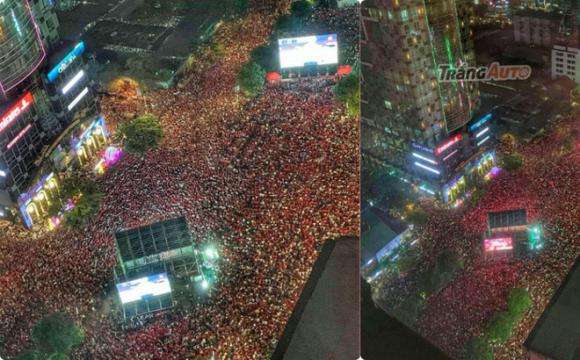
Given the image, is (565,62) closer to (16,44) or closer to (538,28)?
(538,28)

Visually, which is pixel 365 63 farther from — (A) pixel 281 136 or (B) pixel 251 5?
(B) pixel 251 5

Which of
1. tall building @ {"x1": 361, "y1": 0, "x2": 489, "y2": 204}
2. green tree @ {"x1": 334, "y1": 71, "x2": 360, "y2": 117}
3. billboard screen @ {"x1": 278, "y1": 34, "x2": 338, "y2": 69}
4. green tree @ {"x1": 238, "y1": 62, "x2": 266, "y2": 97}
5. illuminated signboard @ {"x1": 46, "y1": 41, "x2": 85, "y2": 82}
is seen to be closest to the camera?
tall building @ {"x1": 361, "y1": 0, "x2": 489, "y2": 204}

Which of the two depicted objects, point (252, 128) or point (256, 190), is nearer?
point (256, 190)

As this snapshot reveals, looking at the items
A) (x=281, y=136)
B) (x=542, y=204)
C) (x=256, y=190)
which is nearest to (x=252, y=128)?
(x=281, y=136)

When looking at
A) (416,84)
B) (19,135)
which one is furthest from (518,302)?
(19,135)

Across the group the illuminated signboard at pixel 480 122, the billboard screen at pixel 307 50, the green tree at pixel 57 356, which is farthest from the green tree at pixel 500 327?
the billboard screen at pixel 307 50

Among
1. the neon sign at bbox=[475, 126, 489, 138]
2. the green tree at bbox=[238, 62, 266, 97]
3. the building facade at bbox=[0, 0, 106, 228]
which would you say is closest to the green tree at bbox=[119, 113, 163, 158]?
the building facade at bbox=[0, 0, 106, 228]

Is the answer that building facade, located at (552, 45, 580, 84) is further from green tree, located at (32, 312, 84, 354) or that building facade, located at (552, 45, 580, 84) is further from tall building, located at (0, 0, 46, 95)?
tall building, located at (0, 0, 46, 95)
